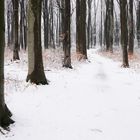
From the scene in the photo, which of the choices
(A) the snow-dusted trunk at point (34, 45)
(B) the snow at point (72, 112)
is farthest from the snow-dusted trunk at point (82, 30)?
(B) the snow at point (72, 112)

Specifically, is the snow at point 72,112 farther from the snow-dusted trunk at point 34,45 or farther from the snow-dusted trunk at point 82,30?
the snow-dusted trunk at point 82,30

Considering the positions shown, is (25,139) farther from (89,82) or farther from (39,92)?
(89,82)

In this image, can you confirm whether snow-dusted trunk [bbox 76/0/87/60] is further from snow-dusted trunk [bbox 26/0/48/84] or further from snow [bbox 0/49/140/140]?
snow [bbox 0/49/140/140]

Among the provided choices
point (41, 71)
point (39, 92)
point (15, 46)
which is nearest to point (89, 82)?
point (41, 71)

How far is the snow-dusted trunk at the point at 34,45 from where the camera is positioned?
33.3 ft

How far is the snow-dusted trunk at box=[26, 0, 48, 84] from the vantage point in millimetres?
10156

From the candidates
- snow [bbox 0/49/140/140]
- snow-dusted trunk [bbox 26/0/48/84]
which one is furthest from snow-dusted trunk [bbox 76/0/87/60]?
snow [bbox 0/49/140/140]

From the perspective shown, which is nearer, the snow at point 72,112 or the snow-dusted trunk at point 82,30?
the snow at point 72,112

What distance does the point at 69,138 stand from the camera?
5090 mm

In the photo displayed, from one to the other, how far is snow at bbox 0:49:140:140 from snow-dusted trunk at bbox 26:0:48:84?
1.50 feet

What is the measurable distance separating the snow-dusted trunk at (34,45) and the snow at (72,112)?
1.50 feet

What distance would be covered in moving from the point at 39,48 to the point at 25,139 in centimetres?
563

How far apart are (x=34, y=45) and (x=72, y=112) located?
3.97 m

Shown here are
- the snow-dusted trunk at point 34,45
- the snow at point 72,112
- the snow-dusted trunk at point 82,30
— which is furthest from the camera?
the snow-dusted trunk at point 82,30
